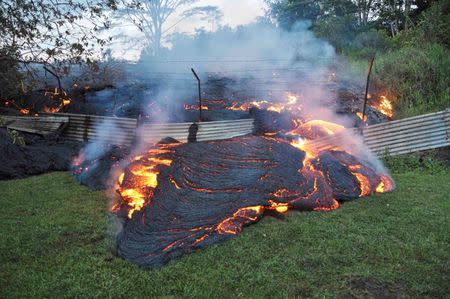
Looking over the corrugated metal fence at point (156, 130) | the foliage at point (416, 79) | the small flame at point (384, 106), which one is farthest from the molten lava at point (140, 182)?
the foliage at point (416, 79)

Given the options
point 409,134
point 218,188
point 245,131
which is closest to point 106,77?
point 245,131

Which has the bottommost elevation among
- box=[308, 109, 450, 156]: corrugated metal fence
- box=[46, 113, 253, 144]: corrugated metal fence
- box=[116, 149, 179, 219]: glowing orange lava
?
box=[116, 149, 179, 219]: glowing orange lava

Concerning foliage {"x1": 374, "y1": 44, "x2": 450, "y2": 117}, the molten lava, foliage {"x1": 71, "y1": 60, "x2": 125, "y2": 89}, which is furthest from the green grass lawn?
foliage {"x1": 71, "y1": 60, "x2": 125, "y2": 89}

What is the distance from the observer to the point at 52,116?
11445 millimetres

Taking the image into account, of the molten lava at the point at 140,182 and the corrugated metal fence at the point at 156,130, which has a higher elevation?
the corrugated metal fence at the point at 156,130

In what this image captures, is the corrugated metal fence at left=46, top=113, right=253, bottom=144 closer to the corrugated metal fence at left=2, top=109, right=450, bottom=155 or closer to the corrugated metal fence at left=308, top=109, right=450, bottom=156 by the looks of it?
the corrugated metal fence at left=2, top=109, right=450, bottom=155

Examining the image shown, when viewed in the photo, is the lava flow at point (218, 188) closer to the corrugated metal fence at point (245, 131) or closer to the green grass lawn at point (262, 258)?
the green grass lawn at point (262, 258)

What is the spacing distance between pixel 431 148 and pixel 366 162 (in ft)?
7.80

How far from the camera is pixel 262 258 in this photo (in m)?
4.75

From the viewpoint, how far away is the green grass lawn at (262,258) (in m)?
4.08

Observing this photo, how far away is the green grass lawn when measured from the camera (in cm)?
408

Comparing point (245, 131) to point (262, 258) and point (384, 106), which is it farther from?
point (262, 258)

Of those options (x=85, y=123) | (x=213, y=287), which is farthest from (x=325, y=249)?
(x=85, y=123)

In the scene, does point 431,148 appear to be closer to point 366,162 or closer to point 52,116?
point 366,162
